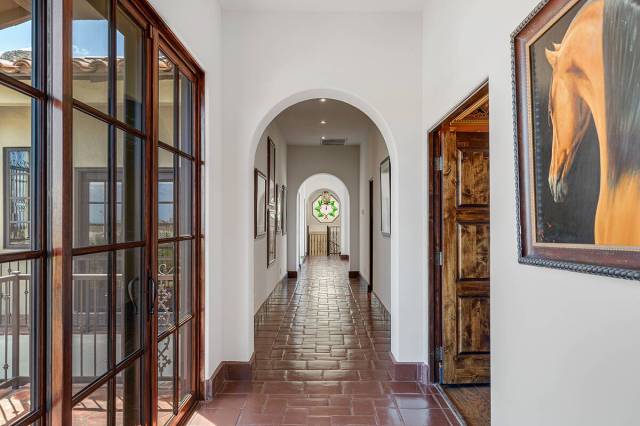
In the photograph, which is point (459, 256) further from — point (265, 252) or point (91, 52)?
point (265, 252)

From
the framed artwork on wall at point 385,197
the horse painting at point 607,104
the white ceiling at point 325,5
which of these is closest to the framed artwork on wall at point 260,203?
the framed artwork on wall at point 385,197

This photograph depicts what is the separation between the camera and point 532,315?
1697mm

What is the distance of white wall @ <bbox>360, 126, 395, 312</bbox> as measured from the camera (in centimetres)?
581

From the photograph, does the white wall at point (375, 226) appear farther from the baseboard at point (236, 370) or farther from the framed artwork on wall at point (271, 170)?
the baseboard at point (236, 370)

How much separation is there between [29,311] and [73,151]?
1.90ft

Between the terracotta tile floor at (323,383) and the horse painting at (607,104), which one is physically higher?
the horse painting at (607,104)

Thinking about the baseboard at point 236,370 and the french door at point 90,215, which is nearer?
the french door at point 90,215

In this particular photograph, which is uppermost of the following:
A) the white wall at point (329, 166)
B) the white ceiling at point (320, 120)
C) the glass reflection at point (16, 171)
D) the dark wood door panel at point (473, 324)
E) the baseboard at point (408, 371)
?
the white ceiling at point (320, 120)

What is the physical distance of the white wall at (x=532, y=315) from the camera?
3.91ft

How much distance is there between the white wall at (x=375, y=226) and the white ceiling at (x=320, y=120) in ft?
0.96

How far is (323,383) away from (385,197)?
3.10 meters

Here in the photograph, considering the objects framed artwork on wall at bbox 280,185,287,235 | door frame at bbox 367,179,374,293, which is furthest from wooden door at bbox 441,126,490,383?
framed artwork on wall at bbox 280,185,287,235

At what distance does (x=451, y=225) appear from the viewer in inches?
130

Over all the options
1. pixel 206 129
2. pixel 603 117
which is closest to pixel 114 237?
pixel 206 129
